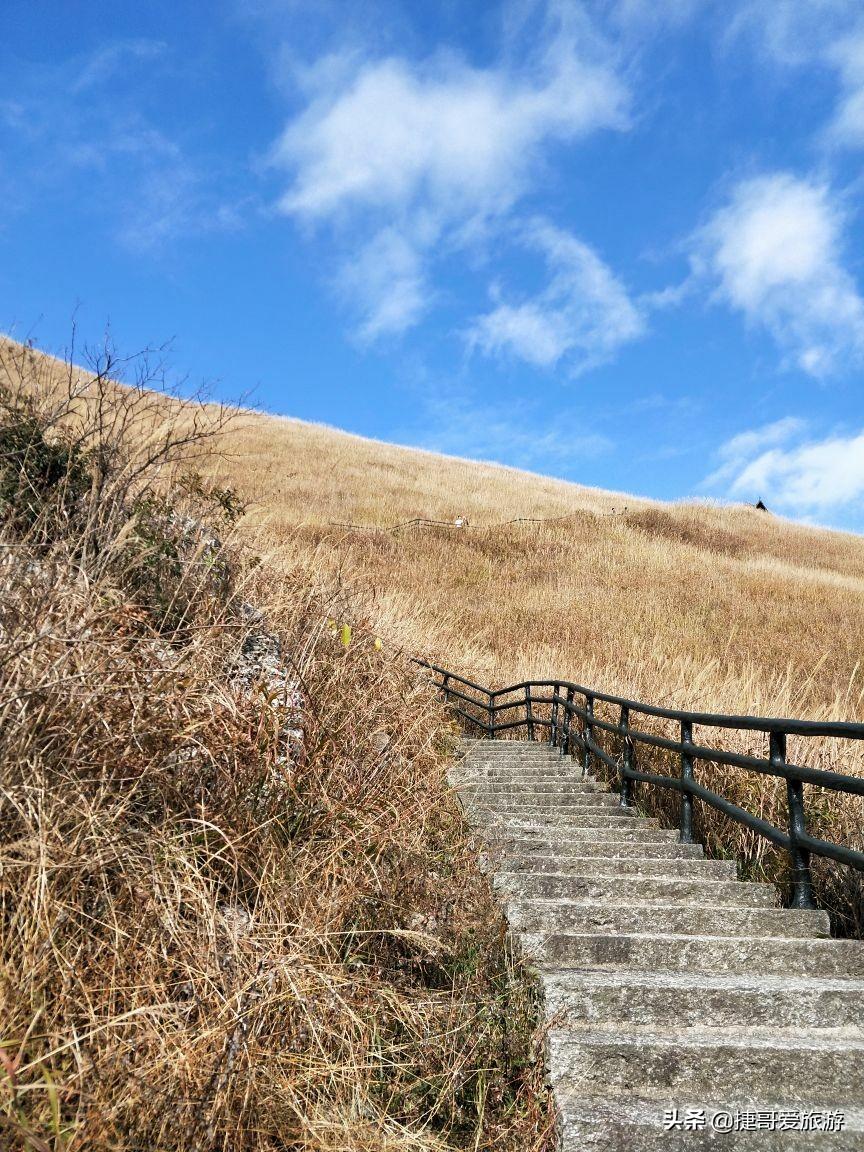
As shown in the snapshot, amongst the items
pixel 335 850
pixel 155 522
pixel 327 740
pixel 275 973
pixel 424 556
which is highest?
pixel 424 556

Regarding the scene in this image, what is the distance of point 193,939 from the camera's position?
9.73 feet

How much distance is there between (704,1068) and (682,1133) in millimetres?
343

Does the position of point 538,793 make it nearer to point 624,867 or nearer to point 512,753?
point 624,867

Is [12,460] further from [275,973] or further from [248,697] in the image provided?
[275,973]

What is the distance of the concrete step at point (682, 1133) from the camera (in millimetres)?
2365

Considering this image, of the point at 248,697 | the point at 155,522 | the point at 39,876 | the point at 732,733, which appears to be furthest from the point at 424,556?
the point at 39,876

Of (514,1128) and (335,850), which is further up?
(335,850)


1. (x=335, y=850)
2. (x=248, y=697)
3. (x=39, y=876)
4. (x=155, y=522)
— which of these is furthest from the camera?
(x=155, y=522)

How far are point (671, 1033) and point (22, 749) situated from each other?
2.65m

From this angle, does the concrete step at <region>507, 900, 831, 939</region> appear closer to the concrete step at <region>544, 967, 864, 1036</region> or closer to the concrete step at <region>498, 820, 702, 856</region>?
the concrete step at <region>544, 967, 864, 1036</region>

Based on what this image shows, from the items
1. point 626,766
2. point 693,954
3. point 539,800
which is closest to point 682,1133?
point 693,954

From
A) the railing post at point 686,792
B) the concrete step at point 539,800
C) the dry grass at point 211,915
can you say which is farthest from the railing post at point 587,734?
the dry grass at point 211,915

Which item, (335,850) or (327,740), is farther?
(327,740)

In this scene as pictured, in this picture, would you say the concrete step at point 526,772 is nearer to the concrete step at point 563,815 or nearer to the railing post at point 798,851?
the concrete step at point 563,815
